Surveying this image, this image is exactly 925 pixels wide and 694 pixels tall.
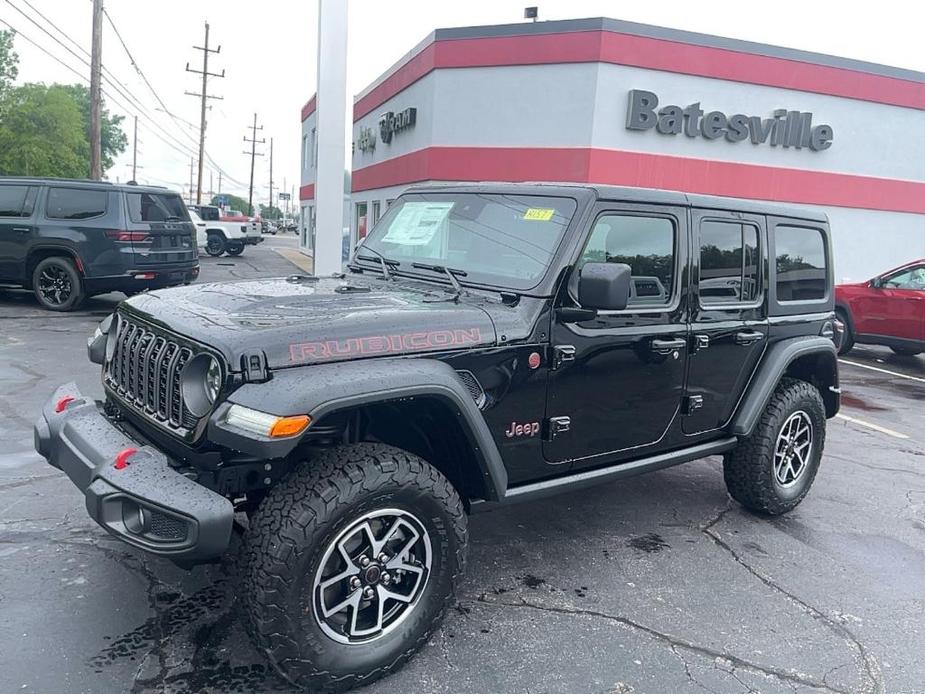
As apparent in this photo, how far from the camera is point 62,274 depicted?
1133 centimetres

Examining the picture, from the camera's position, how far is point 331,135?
10.5 m

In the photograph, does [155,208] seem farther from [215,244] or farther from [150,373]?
[215,244]

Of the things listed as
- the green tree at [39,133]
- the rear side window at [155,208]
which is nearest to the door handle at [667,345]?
the rear side window at [155,208]

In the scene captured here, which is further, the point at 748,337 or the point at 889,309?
the point at 889,309

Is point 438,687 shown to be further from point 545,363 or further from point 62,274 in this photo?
point 62,274

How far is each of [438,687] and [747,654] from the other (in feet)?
4.61

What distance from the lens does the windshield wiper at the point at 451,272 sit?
146 inches

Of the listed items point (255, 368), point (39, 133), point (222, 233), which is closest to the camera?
point (255, 368)

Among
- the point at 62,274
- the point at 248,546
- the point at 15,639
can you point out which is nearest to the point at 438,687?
the point at 248,546

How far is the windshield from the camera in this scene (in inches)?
144

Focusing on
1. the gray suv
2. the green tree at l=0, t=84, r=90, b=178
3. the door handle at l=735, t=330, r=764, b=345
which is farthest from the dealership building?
the green tree at l=0, t=84, r=90, b=178

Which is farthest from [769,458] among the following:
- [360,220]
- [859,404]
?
[360,220]

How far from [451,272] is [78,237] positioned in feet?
29.7

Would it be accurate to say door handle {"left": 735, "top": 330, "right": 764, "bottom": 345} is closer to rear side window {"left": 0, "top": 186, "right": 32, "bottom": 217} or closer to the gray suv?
the gray suv
